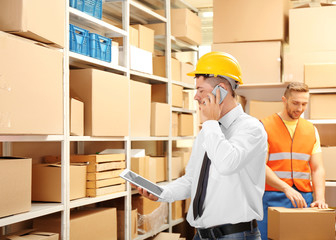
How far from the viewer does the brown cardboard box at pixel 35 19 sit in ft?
7.64

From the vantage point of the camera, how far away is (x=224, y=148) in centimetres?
183

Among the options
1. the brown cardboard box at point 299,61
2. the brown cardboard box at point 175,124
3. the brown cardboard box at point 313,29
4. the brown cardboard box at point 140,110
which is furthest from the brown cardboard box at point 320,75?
the brown cardboard box at point 140,110

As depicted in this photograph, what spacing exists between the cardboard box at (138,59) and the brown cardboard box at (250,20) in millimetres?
1128

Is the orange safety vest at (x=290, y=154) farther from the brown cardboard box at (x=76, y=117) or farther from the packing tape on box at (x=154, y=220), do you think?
the brown cardboard box at (x=76, y=117)

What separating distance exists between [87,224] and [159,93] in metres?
1.80

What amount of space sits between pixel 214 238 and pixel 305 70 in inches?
112

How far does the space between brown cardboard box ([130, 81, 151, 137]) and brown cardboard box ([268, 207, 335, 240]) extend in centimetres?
140

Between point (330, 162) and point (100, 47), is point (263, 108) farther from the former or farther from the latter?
→ point (100, 47)

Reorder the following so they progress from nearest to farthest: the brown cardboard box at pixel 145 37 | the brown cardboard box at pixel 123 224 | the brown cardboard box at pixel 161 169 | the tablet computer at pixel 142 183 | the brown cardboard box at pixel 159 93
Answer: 1. the tablet computer at pixel 142 183
2. the brown cardboard box at pixel 123 224
3. the brown cardboard box at pixel 145 37
4. the brown cardboard box at pixel 161 169
5. the brown cardboard box at pixel 159 93

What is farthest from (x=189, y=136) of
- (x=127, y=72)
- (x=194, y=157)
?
(x=194, y=157)

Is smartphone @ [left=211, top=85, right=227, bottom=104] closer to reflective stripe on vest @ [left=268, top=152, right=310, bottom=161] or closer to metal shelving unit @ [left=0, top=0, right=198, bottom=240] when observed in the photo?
metal shelving unit @ [left=0, top=0, right=198, bottom=240]

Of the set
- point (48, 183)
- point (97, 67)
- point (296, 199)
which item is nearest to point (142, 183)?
point (48, 183)

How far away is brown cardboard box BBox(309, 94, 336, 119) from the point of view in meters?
4.42

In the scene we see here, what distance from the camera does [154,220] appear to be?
4.11 metres
